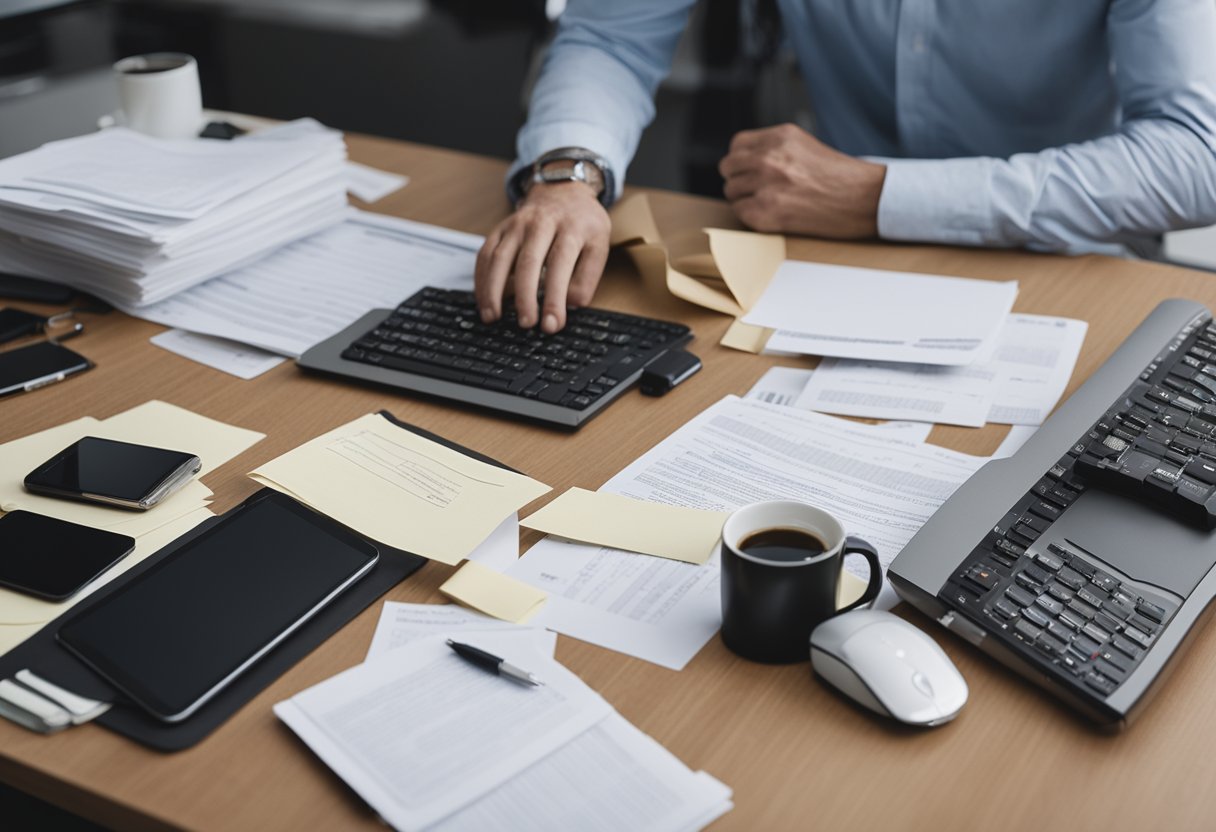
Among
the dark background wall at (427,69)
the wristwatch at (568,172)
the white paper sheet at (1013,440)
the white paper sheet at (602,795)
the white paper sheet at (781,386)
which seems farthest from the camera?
the dark background wall at (427,69)

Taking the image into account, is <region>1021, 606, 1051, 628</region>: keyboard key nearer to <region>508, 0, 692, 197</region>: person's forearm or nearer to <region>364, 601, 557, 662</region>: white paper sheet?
<region>364, 601, 557, 662</region>: white paper sheet

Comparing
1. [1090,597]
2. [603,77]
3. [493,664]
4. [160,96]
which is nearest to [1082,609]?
[1090,597]

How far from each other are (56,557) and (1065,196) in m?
1.11

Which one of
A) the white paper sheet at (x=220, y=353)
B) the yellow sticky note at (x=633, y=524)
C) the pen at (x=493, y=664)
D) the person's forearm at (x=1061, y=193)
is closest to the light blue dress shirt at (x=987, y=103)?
the person's forearm at (x=1061, y=193)

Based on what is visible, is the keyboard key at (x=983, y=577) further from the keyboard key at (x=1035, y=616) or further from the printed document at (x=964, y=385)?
the printed document at (x=964, y=385)

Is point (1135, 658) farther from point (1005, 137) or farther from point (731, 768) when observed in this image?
point (1005, 137)

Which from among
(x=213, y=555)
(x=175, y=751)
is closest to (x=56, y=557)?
(x=213, y=555)

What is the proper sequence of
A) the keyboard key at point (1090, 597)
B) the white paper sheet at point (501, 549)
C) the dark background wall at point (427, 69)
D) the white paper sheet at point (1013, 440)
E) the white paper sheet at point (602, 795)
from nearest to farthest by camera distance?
the white paper sheet at point (602, 795) < the keyboard key at point (1090, 597) < the white paper sheet at point (501, 549) < the white paper sheet at point (1013, 440) < the dark background wall at point (427, 69)

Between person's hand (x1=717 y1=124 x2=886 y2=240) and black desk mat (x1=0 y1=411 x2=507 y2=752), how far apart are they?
72 cm

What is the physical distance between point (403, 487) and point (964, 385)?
1.75ft

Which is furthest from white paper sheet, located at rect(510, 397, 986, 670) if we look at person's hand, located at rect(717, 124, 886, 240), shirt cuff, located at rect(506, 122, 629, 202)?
shirt cuff, located at rect(506, 122, 629, 202)

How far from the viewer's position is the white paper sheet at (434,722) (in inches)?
26.1

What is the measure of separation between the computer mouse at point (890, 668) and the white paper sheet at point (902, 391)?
0.34 meters

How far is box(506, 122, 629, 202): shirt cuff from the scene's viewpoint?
4.86 ft
